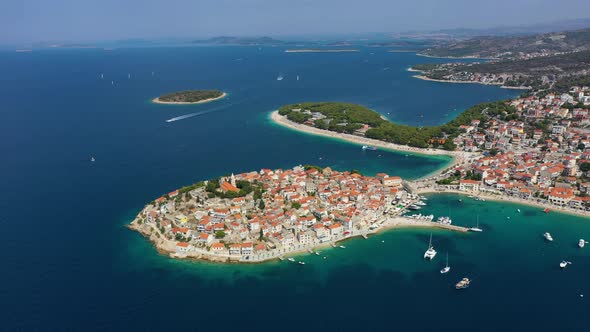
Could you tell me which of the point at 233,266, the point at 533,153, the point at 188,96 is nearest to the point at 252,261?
the point at 233,266

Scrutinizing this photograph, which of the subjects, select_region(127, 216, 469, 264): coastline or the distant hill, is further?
the distant hill

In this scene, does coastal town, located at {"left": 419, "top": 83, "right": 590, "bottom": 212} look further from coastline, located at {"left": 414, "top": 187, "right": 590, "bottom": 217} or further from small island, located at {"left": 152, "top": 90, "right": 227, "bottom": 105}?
small island, located at {"left": 152, "top": 90, "right": 227, "bottom": 105}

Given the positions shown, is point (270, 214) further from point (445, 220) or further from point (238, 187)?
point (445, 220)

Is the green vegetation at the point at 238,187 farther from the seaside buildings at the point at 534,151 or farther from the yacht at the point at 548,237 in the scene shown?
the yacht at the point at 548,237

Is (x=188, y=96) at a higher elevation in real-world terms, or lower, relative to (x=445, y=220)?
higher

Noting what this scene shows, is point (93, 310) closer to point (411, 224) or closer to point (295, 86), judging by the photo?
point (411, 224)

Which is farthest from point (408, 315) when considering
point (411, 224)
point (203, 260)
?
point (203, 260)

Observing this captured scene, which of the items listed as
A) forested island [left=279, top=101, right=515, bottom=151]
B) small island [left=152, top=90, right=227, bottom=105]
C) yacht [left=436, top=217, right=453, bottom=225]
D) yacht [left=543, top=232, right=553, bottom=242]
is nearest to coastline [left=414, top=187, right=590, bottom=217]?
yacht [left=543, top=232, right=553, bottom=242]
